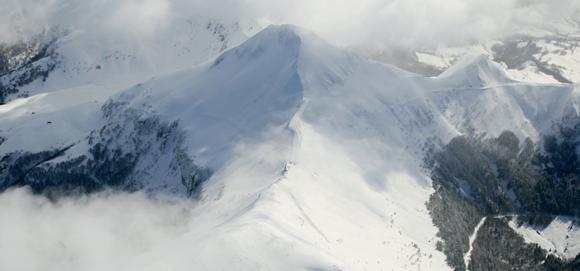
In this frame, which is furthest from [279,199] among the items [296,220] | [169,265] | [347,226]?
[169,265]

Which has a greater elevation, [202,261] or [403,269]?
[202,261]

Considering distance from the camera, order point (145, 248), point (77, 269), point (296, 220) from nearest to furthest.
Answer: point (296, 220) < point (77, 269) < point (145, 248)

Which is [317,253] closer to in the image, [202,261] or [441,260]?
[202,261]

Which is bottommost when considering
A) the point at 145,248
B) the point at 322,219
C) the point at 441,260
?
the point at 441,260

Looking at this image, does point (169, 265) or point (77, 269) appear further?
point (77, 269)

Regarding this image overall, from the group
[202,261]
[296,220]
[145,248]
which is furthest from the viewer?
[145,248]

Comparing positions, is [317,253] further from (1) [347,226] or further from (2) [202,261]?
(1) [347,226]

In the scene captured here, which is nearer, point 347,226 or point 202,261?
point 202,261

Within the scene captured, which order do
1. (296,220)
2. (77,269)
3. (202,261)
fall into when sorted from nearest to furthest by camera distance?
(202,261) < (296,220) < (77,269)

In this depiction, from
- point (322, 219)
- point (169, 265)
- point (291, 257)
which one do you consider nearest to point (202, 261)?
point (169, 265)
